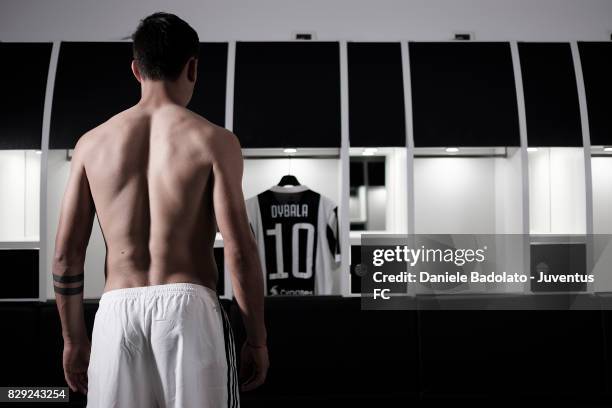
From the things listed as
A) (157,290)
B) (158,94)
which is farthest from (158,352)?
(158,94)

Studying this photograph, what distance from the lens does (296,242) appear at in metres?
3.56

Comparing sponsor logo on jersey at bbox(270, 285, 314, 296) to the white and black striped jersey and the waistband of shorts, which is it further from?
the waistband of shorts

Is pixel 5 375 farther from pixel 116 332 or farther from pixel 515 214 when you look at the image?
pixel 515 214

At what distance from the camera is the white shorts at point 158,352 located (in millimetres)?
1243

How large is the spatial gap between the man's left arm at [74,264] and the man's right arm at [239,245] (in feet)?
1.27

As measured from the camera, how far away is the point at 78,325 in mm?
1449

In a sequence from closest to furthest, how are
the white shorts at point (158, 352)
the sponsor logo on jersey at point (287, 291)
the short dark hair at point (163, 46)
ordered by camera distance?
the white shorts at point (158, 352) < the short dark hair at point (163, 46) < the sponsor logo on jersey at point (287, 291)

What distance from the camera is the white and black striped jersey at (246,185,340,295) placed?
3.55 m

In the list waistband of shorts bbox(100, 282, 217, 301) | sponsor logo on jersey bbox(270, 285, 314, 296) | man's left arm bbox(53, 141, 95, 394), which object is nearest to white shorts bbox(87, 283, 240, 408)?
waistband of shorts bbox(100, 282, 217, 301)

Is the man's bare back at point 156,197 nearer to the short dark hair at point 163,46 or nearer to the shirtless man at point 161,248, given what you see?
the shirtless man at point 161,248

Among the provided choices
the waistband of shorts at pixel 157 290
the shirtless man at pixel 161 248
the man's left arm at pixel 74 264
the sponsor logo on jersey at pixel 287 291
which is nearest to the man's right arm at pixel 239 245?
the shirtless man at pixel 161 248

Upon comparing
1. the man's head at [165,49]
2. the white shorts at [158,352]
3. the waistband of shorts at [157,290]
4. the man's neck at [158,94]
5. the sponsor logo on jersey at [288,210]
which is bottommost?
the white shorts at [158,352]

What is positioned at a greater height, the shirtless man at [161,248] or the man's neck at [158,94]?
the man's neck at [158,94]

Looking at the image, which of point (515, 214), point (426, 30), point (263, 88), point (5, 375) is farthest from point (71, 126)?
point (515, 214)
